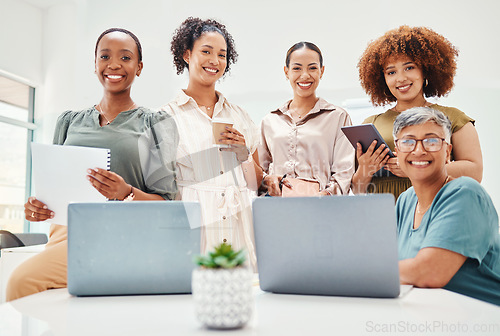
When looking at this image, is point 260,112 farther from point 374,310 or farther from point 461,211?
point 374,310

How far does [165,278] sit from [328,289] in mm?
352

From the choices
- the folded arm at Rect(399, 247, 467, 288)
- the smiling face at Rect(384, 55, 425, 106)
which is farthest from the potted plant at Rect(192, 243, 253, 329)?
the smiling face at Rect(384, 55, 425, 106)

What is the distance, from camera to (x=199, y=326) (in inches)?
30.2

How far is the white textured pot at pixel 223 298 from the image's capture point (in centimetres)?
73

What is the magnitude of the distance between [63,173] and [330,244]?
3.39ft

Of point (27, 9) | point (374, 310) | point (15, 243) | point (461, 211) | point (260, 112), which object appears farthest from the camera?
point (27, 9)

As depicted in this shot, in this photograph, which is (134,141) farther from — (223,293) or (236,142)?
(223,293)

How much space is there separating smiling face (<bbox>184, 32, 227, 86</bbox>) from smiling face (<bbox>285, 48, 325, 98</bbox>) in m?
0.36

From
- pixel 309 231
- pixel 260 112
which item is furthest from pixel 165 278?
pixel 260 112

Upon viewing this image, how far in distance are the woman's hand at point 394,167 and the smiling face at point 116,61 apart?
1195 mm

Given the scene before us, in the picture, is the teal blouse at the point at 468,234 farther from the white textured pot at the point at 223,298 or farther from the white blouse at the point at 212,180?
the white blouse at the point at 212,180

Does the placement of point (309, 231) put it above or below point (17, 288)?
above

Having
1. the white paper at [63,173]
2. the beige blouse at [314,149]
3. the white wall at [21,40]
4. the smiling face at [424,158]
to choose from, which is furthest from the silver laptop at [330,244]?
the white wall at [21,40]

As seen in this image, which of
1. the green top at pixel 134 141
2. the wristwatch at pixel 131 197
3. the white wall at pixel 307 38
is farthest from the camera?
the white wall at pixel 307 38
